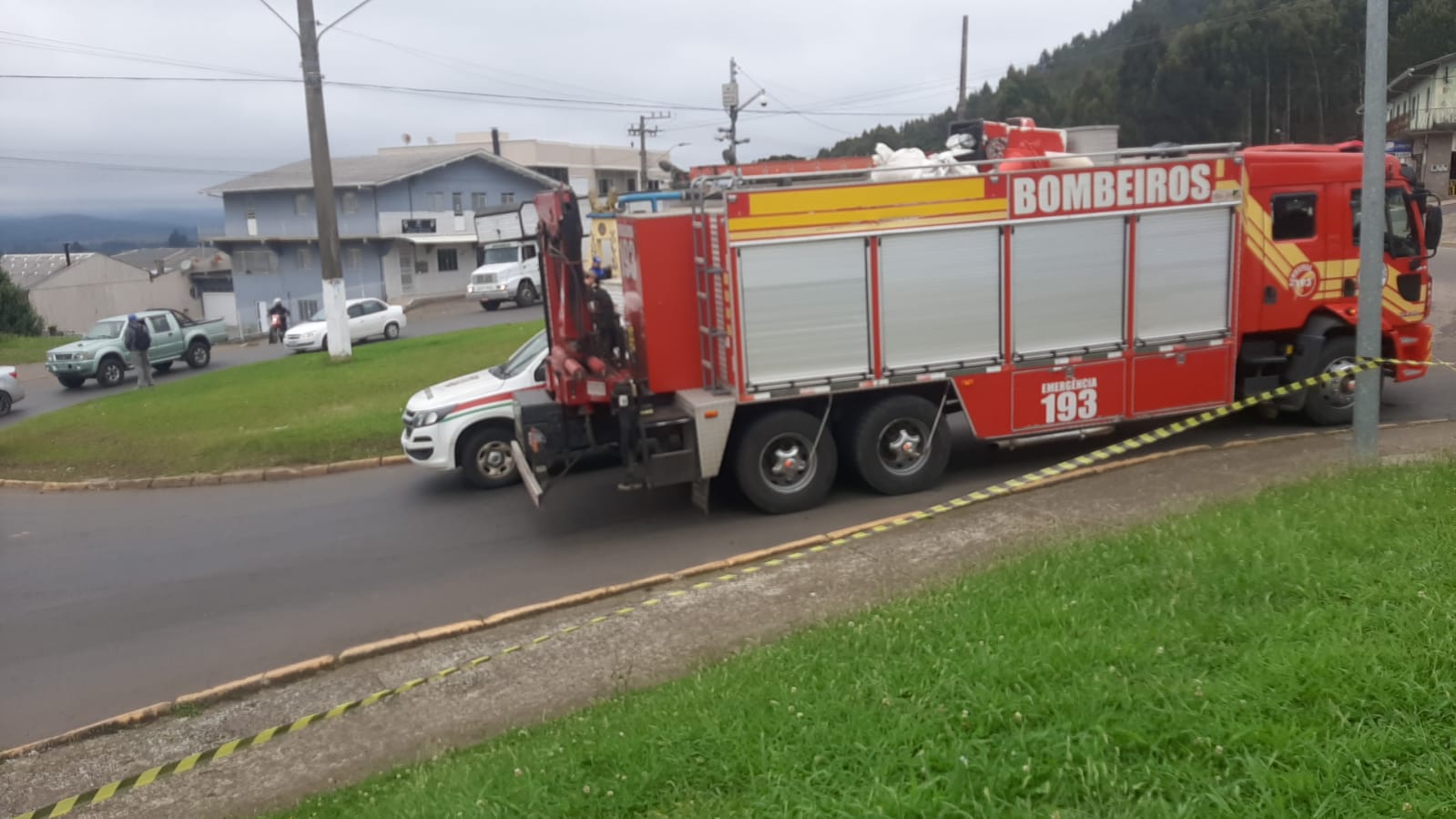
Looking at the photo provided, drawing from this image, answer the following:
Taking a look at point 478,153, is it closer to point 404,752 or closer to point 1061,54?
point 1061,54

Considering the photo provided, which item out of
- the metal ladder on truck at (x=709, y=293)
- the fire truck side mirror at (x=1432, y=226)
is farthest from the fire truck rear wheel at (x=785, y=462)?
the fire truck side mirror at (x=1432, y=226)

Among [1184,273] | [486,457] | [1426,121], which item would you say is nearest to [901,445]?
[1184,273]

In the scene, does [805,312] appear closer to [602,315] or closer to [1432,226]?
[602,315]

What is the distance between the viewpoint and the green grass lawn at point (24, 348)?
3528cm

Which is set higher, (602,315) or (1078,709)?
(602,315)

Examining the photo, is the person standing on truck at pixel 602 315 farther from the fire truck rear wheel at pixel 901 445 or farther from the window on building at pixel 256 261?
the window on building at pixel 256 261

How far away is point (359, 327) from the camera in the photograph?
3198cm

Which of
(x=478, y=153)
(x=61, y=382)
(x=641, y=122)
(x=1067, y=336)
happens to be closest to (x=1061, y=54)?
(x=641, y=122)

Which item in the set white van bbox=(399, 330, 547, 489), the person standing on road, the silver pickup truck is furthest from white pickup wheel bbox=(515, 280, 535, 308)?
white van bbox=(399, 330, 547, 489)

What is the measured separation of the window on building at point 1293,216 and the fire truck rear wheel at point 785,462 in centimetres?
528

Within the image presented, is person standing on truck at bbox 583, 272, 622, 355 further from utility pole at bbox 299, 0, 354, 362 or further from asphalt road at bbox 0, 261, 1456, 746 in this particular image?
utility pole at bbox 299, 0, 354, 362

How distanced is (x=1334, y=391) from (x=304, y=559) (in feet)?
34.5

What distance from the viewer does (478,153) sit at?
5838 cm

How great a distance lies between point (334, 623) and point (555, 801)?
471 centimetres
